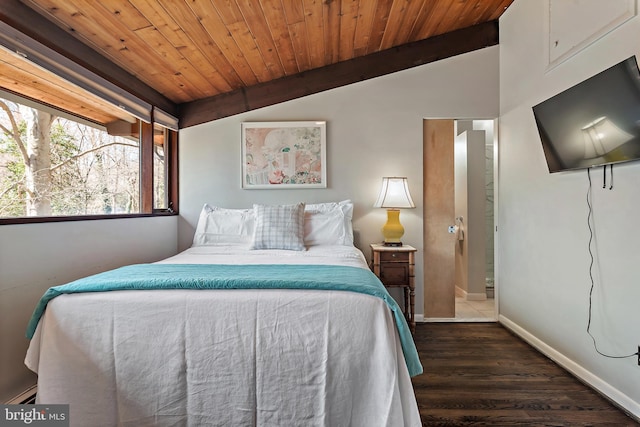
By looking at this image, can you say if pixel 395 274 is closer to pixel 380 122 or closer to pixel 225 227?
pixel 380 122

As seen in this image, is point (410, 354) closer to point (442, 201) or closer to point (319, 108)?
point (442, 201)

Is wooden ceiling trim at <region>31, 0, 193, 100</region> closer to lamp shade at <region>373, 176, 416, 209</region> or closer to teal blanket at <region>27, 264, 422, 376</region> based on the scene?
teal blanket at <region>27, 264, 422, 376</region>

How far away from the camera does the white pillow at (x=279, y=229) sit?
2705 millimetres

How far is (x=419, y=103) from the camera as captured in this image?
327 cm

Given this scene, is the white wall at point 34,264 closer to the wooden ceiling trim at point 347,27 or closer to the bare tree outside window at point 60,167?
the bare tree outside window at point 60,167

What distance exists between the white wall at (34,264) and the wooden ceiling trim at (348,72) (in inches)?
62.7

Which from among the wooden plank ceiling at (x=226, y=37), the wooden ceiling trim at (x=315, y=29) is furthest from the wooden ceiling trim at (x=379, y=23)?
the wooden ceiling trim at (x=315, y=29)

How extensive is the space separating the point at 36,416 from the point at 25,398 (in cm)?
54

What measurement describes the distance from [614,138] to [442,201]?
168 cm

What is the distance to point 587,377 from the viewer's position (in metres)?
2.01

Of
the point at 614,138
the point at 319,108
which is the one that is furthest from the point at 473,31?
the point at 614,138

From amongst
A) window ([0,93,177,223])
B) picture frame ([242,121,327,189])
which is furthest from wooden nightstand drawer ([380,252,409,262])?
window ([0,93,177,223])

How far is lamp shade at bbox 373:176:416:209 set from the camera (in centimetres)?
308

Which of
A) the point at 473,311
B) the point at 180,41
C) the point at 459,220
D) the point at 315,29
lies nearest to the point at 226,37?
the point at 180,41
